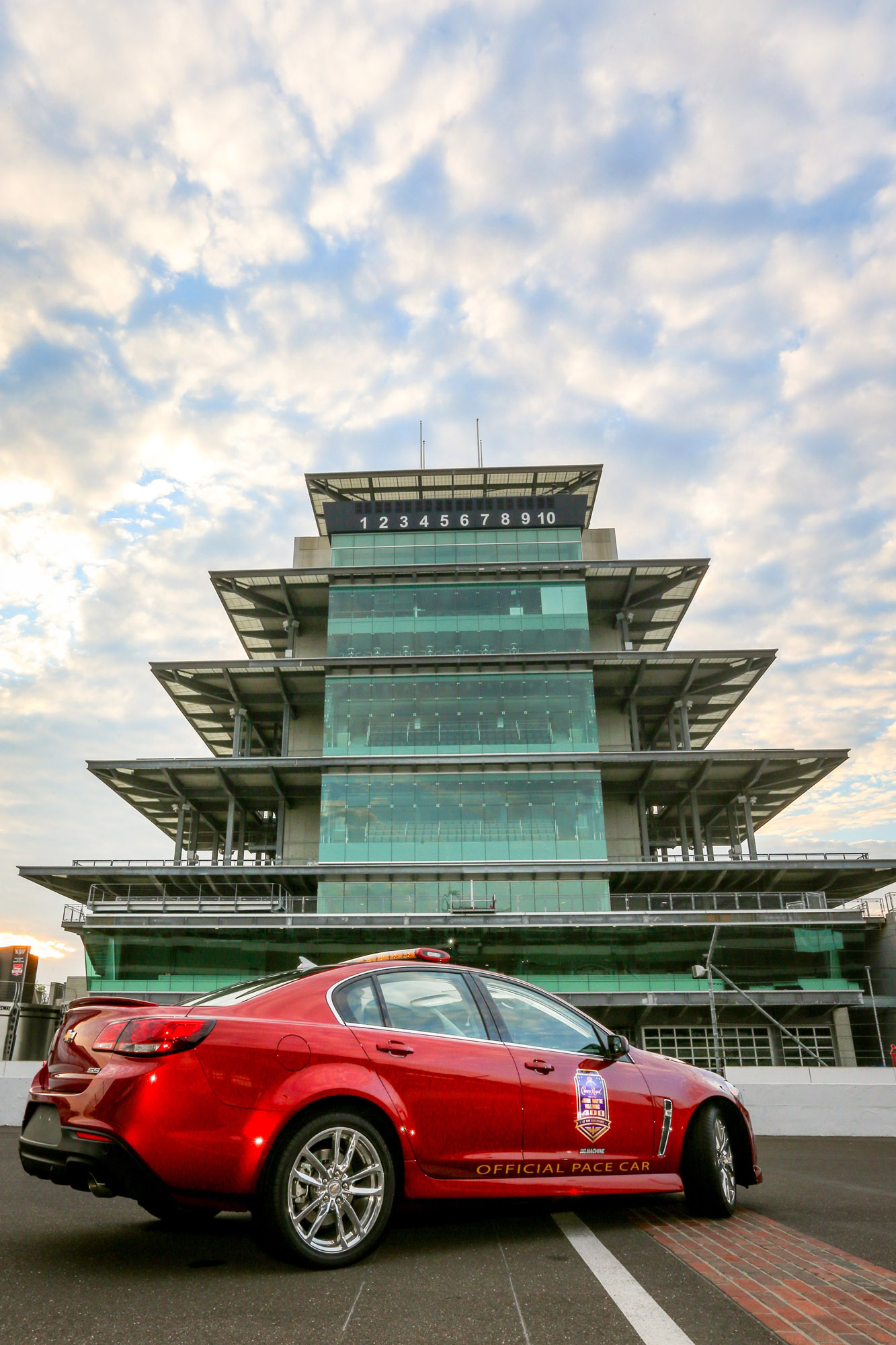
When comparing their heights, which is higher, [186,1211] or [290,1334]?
[186,1211]

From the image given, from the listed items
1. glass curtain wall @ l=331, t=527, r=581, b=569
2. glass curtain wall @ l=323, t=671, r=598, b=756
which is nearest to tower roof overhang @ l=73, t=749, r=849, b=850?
glass curtain wall @ l=323, t=671, r=598, b=756

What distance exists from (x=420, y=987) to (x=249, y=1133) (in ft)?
4.27

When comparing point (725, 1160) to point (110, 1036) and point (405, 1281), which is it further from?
point (110, 1036)

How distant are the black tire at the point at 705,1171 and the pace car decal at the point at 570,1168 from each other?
425mm

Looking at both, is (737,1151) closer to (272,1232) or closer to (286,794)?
(272,1232)

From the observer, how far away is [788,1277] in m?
4.18

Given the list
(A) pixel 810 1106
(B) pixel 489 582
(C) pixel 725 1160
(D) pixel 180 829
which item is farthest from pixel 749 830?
(C) pixel 725 1160

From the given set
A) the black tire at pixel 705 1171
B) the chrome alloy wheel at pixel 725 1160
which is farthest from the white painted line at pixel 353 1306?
the chrome alloy wheel at pixel 725 1160

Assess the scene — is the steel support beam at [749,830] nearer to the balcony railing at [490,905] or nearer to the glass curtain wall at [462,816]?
the balcony railing at [490,905]

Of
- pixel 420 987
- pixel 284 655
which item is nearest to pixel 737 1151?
pixel 420 987

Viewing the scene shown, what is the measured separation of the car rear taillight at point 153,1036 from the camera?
4.13 metres

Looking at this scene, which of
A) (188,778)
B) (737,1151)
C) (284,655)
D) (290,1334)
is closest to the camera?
(290,1334)

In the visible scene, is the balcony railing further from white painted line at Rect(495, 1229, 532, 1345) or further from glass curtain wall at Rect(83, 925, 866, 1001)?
white painted line at Rect(495, 1229, 532, 1345)

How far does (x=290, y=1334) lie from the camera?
324 centimetres
